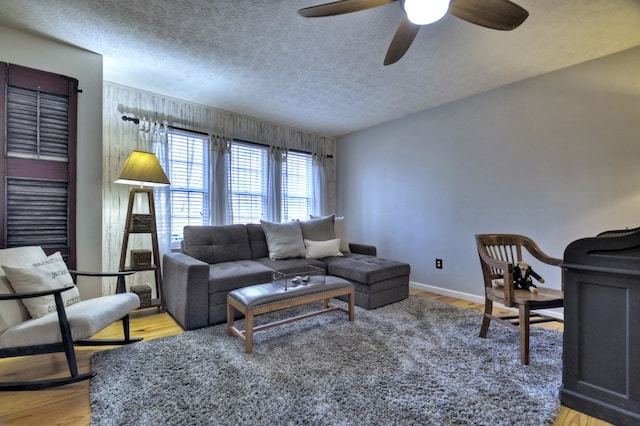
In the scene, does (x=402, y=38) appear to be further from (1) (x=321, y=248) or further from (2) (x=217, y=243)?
(2) (x=217, y=243)

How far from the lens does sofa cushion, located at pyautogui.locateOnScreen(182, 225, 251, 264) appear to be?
3.31 m

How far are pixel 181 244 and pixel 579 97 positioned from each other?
14.5 ft

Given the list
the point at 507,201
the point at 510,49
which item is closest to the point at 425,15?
the point at 510,49

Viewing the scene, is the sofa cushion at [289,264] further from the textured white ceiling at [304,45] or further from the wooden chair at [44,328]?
the textured white ceiling at [304,45]

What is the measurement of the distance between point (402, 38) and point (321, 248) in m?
2.58

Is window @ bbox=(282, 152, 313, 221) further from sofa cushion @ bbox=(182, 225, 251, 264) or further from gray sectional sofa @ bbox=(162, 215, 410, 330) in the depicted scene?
sofa cushion @ bbox=(182, 225, 251, 264)

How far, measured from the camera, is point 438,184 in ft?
A: 12.5

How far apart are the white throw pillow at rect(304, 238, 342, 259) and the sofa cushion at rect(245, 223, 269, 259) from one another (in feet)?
1.81

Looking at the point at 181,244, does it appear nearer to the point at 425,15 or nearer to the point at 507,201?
the point at 425,15

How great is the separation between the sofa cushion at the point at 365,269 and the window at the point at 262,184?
54.2 inches

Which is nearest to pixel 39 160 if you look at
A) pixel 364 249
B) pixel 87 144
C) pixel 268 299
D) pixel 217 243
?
pixel 87 144

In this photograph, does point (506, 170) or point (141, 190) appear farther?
point (506, 170)

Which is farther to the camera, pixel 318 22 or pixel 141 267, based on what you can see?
pixel 141 267

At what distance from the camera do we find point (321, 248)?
12.6ft
